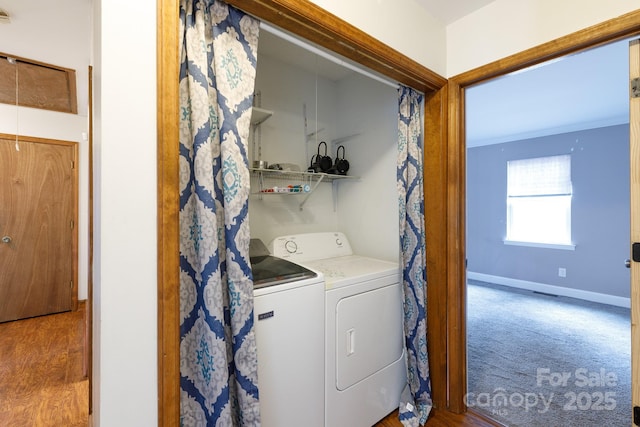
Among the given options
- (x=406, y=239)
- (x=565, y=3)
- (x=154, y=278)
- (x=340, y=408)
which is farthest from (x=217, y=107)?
(x=565, y=3)

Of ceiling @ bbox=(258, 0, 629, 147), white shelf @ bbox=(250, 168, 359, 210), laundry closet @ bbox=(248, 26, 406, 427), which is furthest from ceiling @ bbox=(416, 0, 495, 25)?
white shelf @ bbox=(250, 168, 359, 210)

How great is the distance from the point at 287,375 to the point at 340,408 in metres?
0.46

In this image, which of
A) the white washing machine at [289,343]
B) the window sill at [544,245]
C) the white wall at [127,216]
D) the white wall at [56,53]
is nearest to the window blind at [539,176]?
the window sill at [544,245]

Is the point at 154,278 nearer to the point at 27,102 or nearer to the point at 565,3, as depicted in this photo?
the point at 565,3

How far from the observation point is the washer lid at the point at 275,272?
1.27 meters

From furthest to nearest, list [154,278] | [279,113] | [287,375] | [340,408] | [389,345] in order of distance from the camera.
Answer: [279,113]
[389,345]
[340,408]
[287,375]
[154,278]

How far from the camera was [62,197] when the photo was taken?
358 cm

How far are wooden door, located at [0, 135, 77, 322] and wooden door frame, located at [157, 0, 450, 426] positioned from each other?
3.86 m

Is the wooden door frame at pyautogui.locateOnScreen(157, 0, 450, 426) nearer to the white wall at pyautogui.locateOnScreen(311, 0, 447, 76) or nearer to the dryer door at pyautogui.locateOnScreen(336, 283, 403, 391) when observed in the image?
the white wall at pyautogui.locateOnScreen(311, 0, 447, 76)

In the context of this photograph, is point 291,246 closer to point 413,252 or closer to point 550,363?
point 413,252

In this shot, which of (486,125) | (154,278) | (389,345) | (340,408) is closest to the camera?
(154,278)

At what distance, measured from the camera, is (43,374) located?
2271 millimetres

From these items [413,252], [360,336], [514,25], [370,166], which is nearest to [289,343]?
[360,336]

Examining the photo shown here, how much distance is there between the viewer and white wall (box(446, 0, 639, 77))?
51.9 inches
